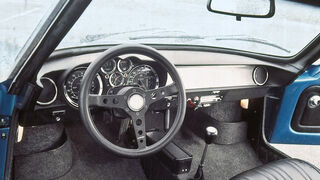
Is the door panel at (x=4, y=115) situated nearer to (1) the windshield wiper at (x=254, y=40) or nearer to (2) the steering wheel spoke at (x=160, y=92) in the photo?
(2) the steering wheel spoke at (x=160, y=92)

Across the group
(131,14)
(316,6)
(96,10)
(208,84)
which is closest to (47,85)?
(96,10)

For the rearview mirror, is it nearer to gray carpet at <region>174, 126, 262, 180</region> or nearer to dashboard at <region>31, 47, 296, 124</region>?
dashboard at <region>31, 47, 296, 124</region>

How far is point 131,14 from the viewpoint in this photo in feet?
11.3

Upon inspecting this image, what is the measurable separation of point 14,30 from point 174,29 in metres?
1.10

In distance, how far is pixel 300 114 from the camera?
10.2 ft

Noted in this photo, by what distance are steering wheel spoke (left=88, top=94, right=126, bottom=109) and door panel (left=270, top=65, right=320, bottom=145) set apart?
1628mm

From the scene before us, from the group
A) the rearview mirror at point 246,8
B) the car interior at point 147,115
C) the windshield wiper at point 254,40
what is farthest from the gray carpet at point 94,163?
the rearview mirror at point 246,8

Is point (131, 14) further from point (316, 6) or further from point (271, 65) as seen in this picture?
point (316, 6)

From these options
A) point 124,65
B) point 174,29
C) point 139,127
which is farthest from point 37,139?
point 174,29

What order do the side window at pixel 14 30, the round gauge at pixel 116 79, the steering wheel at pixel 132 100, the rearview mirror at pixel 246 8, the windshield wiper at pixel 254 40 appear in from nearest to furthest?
the steering wheel at pixel 132 100 → the side window at pixel 14 30 → the round gauge at pixel 116 79 → the rearview mirror at pixel 246 8 → the windshield wiper at pixel 254 40

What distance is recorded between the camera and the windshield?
96.5 inches

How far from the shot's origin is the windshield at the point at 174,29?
8.04 feet

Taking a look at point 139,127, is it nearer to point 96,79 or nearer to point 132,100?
point 132,100

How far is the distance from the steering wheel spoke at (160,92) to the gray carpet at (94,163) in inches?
42.3
